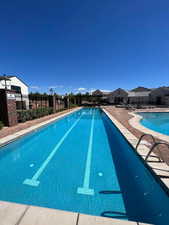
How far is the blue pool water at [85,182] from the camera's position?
2.80 meters

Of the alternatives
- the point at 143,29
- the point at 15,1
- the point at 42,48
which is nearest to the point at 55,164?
the point at 15,1

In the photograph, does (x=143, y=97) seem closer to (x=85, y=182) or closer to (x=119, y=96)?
(x=119, y=96)

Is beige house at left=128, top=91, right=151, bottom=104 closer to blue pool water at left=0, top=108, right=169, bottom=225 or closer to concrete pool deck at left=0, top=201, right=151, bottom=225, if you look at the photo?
blue pool water at left=0, top=108, right=169, bottom=225

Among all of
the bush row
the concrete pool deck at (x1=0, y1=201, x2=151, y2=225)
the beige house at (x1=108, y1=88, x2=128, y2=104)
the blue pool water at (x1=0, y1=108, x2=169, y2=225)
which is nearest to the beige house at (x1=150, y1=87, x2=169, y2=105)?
the beige house at (x1=108, y1=88, x2=128, y2=104)

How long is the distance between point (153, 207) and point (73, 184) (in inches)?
78.1

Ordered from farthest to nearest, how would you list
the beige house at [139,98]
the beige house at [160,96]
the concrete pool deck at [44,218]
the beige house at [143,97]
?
the beige house at [139,98], the beige house at [143,97], the beige house at [160,96], the concrete pool deck at [44,218]

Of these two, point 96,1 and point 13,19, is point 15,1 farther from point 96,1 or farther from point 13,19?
point 96,1

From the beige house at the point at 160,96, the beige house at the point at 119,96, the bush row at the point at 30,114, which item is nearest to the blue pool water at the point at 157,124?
the bush row at the point at 30,114

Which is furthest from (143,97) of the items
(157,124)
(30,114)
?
(30,114)

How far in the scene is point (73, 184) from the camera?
143 inches

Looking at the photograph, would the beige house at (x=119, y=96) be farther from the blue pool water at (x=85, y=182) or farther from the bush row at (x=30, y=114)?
the blue pool water at (x=85, y=182)

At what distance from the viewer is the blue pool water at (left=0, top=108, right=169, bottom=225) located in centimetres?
280

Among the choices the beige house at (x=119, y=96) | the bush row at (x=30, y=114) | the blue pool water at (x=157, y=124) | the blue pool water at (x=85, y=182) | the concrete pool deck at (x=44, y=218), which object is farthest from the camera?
the beige house at (x=119, y=96)

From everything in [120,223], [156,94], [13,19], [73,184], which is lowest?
[73,184]
